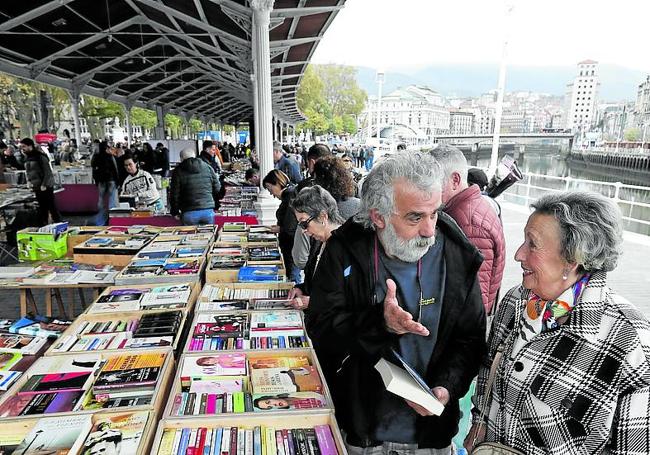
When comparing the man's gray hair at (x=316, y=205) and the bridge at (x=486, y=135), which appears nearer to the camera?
the man's gray hair at (x=316, y=205)

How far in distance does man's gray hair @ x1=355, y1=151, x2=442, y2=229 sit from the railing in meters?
0.38

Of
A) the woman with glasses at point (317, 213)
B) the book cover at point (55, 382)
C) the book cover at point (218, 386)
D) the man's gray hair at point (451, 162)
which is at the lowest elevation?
the book cover at point (55, 382)

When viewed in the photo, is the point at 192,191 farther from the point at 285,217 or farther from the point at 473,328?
the point at 473,328

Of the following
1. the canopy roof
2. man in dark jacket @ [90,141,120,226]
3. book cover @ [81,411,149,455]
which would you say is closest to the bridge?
the canopy roof

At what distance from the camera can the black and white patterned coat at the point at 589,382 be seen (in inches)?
43.9

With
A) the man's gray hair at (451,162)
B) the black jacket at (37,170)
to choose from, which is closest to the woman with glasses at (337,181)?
the man's gray hair at (451,162)

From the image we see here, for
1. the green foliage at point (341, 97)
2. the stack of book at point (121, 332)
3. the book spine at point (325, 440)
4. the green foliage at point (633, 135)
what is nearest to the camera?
the book spine at point (325, 440)

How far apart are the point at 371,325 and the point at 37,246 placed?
12.6ft

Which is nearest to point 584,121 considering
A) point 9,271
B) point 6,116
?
point 6,116

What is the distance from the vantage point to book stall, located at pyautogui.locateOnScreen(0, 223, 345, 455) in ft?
4.83

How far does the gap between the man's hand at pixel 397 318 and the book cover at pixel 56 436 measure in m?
1.06

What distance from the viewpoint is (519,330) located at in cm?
135

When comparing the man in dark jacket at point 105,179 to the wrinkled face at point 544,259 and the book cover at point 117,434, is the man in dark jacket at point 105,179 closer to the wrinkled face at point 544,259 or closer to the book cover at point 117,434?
the book cover at point 117,434

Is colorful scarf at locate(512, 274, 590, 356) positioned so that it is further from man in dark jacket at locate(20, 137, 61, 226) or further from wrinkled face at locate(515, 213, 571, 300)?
man in dark jacket at locate(20, 137, 61, 226)
